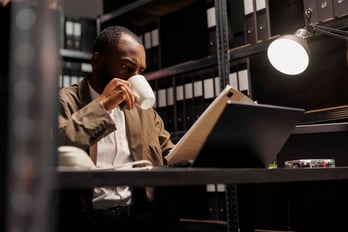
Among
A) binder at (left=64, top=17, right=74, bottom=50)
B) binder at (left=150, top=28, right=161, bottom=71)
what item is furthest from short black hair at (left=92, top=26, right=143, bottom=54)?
binder at (left=64, top=17, right=74, bottom=50)

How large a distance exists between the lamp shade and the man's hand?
1.76 ft

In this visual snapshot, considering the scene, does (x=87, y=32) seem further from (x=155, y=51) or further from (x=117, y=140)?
(x=117, y=140)

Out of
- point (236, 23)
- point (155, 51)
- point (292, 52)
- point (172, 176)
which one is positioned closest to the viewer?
point (172, 176)

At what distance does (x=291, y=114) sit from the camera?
97 cm

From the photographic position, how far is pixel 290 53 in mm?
1560

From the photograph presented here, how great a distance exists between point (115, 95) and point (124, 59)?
0.34m

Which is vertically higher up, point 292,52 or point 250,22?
point 250,22

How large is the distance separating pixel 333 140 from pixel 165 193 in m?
0.70

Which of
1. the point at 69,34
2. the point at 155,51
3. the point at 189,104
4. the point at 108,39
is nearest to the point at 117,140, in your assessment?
the point at 108,39

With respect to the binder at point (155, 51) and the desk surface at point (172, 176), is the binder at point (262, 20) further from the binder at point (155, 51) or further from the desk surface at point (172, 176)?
the desk surface at point (172, 176)

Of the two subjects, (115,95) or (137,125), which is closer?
(115,95)

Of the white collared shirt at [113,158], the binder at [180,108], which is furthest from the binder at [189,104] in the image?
the white collared shirt at [113,158]

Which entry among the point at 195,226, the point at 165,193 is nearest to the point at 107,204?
the point at 165,193

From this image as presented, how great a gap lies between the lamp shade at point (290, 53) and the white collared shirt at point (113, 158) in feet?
1.82
